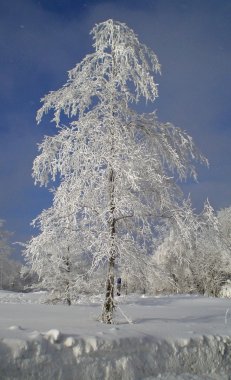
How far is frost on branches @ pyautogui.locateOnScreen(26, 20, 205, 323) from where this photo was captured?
36.0ft

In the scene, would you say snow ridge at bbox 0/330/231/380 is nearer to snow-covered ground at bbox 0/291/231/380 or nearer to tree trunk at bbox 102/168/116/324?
snow-covered ground at bbox 0/291/231/380

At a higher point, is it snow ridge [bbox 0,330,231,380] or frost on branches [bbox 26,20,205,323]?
frost on branches [bbox 26,20,205,323]

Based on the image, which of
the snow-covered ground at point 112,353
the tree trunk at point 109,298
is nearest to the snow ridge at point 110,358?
the snow-covered ground at point 112,353

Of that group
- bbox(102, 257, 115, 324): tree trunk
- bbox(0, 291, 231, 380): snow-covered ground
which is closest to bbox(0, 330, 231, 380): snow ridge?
bbox(0, 291, 231, 380): snow-covered ground

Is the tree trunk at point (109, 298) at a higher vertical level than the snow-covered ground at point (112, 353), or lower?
higher

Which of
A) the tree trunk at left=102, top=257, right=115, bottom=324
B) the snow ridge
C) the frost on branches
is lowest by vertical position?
the snow ridge

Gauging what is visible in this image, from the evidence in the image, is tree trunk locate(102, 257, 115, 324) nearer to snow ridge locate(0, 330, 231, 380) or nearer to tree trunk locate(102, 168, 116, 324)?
tree trunk locate(102, 168, 116, 324)

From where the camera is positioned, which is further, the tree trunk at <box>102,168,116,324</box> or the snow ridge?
the tree trunk at <box>102,168,116,324</box>

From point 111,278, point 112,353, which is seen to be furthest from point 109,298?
point 112,353

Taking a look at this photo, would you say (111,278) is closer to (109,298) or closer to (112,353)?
(109,298)

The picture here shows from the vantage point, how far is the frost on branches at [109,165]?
10977mm

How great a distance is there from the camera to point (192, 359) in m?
9.05

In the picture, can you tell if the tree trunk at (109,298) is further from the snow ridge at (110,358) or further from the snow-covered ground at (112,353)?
the snow ridge at (110,358)

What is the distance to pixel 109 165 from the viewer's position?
11.1m
